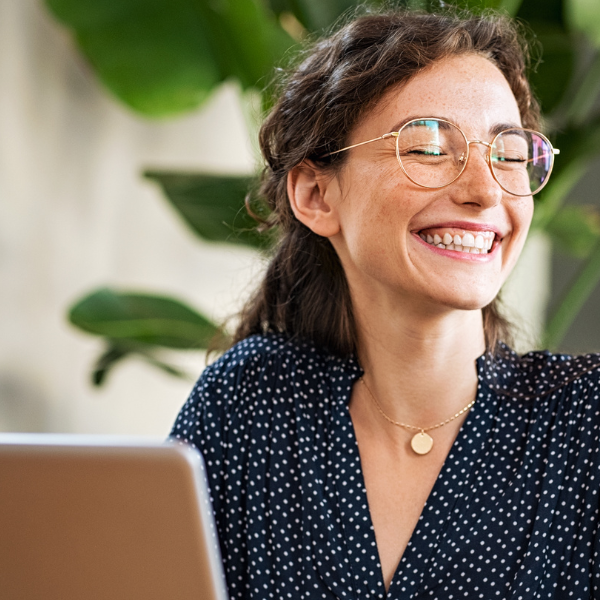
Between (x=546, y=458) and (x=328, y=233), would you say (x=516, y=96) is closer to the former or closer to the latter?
(x=328, y=233)

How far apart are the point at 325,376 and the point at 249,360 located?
125mm

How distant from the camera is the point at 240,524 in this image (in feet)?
3.88

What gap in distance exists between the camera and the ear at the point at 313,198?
1.18 metres

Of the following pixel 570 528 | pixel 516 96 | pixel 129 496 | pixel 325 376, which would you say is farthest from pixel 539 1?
pixel 129 496

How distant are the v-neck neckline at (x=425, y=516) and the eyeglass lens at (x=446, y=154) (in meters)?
0.28

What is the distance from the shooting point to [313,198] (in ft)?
3.98

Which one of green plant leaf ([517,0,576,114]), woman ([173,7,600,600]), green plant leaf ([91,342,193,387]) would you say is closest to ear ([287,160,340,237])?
woman ([173,7,600,600])

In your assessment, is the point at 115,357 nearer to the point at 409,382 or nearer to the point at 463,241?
the point at 409,382

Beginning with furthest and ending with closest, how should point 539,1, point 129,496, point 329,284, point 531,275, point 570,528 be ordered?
point 531,275
point 539,1
point 329,284
point 570,528
point 129,496

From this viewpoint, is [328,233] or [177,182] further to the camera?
[177,182]

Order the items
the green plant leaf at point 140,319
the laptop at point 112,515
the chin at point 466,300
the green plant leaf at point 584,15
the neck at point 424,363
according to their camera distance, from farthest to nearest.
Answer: the green plant leaf at point 140,319
the green plant leaf at point 584,15
the neck at point 424,363
the chin at point 466,300
the laptop at point 112,515

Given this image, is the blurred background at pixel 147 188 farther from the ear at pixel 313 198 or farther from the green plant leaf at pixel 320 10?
the ear at pixel 313 198

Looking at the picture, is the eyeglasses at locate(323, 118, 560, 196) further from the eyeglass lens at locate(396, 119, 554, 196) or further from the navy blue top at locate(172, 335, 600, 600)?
the navy blue top at locate(172, 335, 600, 600)

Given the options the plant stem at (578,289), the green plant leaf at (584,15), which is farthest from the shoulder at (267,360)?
the green plant leaf at (584,15)
